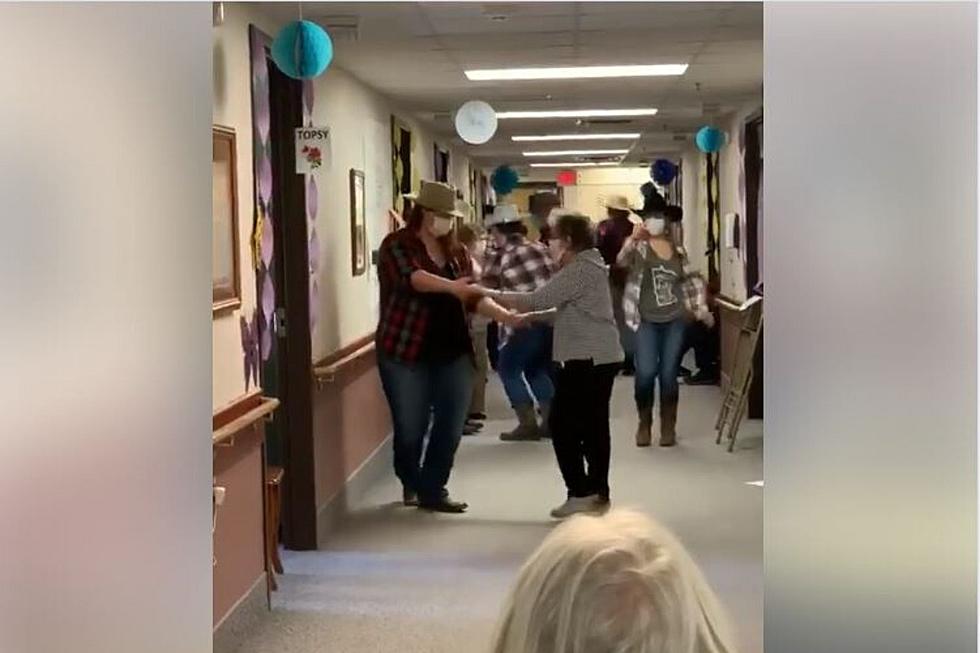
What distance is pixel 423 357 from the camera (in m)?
4.40

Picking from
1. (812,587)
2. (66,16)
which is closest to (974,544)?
(812,587)

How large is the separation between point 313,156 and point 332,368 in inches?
36.3

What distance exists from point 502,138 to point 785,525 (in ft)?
21.9

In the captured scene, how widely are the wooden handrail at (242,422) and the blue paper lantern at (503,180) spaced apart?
7111 millimetres

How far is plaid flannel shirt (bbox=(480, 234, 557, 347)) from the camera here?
580 centimetres

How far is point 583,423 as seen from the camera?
14.5 ft

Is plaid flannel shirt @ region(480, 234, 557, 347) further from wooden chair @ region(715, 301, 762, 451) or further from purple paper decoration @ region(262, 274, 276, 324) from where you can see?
purple paper decoration @ region(262, 274, 276, 324)

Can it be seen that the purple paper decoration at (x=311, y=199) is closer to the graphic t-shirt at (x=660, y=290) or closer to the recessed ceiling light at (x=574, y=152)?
the graphic t-shirt at (x=660, y=290)

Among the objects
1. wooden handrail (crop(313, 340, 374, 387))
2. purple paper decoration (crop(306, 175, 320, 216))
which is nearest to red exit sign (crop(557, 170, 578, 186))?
wooden handrail (crop(313, 340, 374, 387))

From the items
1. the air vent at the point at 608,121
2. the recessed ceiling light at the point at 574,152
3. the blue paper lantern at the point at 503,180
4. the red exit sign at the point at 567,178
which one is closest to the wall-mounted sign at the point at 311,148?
the air vent at the point at 608,121

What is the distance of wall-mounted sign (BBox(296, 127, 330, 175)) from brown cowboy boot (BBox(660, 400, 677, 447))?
10.1 feet

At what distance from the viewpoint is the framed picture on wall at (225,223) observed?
117 inches

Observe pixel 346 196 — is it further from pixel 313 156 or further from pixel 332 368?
pixel 313 156

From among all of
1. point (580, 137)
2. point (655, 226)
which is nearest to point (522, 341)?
point (655, 226)
